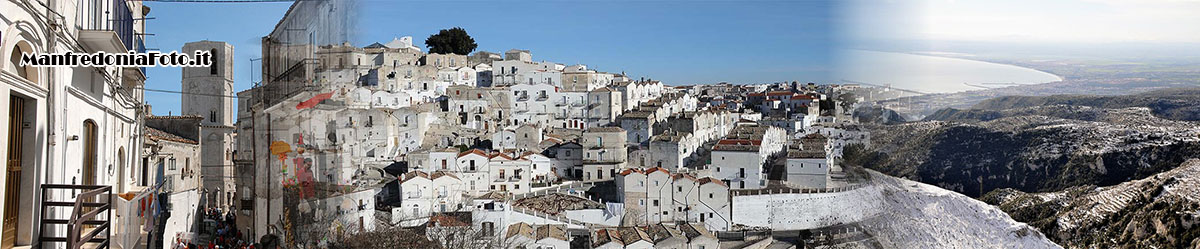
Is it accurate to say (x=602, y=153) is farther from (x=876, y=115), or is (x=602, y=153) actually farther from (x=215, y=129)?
(x=876, y=115)

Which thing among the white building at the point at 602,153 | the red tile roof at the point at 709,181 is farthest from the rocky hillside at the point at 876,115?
the white building at the point at 602,153

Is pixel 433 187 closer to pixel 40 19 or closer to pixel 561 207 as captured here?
pixel 561 207

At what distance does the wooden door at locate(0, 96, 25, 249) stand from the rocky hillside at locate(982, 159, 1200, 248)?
18.2 ft

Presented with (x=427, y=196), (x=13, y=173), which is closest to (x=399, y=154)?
(x=427, y=196)

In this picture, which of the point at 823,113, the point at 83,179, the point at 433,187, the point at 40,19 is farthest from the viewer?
the point at 433,187

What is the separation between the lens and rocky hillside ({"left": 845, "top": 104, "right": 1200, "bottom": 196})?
18.1ft

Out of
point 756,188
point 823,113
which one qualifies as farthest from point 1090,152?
point 756,188

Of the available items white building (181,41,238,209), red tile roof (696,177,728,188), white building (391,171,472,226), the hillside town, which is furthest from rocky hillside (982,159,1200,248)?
white building (181,41,238,209)

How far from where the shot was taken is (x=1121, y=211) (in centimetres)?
533

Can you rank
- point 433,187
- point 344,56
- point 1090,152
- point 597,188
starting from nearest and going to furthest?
point 344,56 → point 1090,152 → point 433,187 → point 597,188

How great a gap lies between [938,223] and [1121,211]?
4.79ft

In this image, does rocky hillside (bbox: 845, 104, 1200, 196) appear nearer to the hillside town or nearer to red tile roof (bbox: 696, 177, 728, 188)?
the hillside town

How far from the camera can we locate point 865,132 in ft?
15.7

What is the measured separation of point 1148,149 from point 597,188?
22.3 feet
